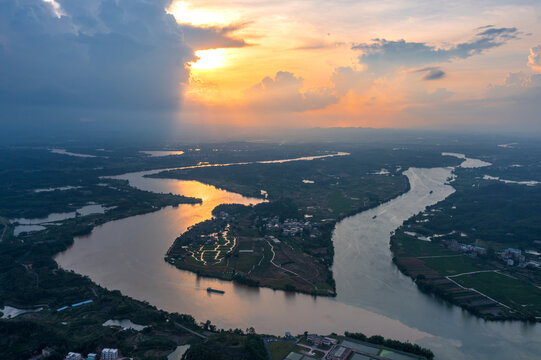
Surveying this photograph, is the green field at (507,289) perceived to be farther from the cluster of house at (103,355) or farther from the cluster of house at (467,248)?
the cluster of house at (103,355)

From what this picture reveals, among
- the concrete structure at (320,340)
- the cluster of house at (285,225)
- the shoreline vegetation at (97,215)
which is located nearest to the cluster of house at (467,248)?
the shoreline vegetation at (97,215)

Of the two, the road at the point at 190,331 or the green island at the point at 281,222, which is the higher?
the green island at the point at 281,222

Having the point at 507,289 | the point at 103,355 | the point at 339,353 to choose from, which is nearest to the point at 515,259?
the point at 507,289

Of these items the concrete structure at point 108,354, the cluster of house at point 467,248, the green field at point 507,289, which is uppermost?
the concrete structure at point 108,354

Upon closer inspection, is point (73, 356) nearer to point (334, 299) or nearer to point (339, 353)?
point (339, 353)

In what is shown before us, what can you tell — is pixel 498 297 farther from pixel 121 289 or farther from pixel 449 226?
pixel 121 289

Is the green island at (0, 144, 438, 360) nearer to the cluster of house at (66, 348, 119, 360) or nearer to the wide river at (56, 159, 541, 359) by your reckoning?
Answer: the cluster of house at (66, 348, 119, 360)

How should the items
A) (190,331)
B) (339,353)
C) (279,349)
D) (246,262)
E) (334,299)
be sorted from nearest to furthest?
(339,353), (279,349), (190,331), (334,299), (246,262)

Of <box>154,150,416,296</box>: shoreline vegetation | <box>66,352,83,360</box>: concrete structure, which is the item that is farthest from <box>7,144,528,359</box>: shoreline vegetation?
<box>66,352,83,360</box>: concrete structure

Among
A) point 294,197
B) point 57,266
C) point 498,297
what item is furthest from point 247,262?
point 294,197
